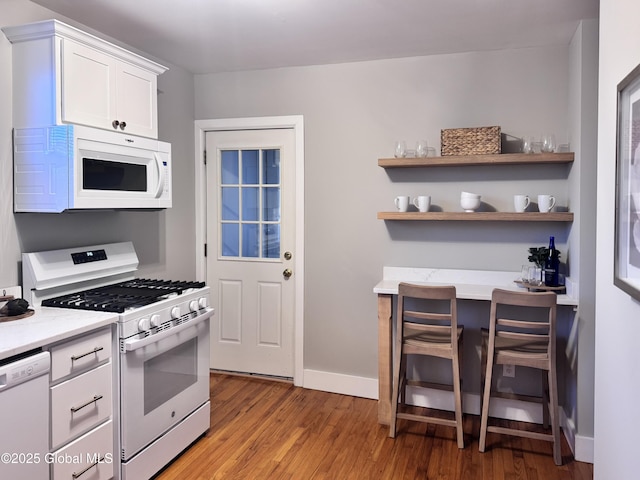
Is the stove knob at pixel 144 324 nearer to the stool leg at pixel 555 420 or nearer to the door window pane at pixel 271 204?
the door window pane at pixel 271 204

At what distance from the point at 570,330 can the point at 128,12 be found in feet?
10.3

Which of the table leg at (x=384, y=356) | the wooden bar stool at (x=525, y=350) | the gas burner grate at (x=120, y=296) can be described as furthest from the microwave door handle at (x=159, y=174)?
the wooden bar stool at (x=525, y=350)

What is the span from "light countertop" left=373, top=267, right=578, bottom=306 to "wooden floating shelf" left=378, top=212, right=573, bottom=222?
0.39 metres

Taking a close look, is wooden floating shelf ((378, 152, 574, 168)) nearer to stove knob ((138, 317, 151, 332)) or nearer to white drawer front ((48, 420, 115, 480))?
stove knob ((138, 317, 151, 332))

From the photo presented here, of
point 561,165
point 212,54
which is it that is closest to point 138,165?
point 212,54

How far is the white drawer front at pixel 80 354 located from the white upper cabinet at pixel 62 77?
104 cm

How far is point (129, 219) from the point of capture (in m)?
3.18

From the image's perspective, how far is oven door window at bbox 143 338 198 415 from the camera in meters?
2.42

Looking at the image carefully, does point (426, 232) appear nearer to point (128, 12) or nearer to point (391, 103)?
point (391, 103)

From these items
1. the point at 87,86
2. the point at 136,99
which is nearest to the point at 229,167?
the point at 136,99

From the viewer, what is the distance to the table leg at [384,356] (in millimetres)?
3082

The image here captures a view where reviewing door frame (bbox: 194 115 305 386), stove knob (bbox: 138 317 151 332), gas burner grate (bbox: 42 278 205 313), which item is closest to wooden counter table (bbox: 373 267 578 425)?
door frame (bbox: 194 115 305 386)

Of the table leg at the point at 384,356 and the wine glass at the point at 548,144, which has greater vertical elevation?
the wine glass at the point at 548,144

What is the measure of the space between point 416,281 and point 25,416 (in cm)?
241
